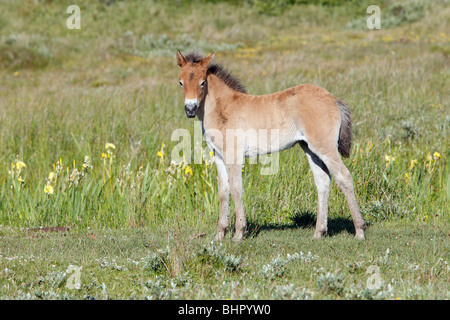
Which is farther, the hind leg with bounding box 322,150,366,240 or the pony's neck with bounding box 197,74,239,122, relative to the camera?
the pony's neck with bounding box 197,74,239,122

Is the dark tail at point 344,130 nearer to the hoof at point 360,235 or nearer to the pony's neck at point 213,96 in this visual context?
the hoof at point 360,235

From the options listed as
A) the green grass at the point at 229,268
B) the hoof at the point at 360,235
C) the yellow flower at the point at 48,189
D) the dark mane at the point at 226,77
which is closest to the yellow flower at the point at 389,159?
the green grass at the point at 229,268

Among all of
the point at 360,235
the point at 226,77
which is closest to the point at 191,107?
the point at 226,77

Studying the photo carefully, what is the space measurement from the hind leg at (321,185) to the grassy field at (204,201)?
319 mm

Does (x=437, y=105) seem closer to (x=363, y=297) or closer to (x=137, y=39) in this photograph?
(x=363, y=297)

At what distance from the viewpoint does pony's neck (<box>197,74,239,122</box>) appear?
8125 millimetres

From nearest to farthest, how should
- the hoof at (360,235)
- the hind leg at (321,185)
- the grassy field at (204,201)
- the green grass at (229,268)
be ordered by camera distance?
the green grass at (229,268), the grassy field at (204,201), the hoof at (360,235), the hind leg at (321,185)

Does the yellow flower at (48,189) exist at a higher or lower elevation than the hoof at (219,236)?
higher

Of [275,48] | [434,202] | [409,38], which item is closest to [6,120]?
[434,202]

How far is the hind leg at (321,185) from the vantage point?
825cm

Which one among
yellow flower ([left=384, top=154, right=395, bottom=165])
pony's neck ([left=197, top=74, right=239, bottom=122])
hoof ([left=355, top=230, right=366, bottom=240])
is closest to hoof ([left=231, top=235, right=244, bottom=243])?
hoof ([left=355, top=230, right=366, bottom=240])

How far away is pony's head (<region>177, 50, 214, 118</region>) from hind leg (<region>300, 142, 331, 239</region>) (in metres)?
1.86

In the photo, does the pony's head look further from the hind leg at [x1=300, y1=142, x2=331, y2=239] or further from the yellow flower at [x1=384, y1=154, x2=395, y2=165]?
the yellow flower at [x1=384, y1=154, x2=395, y2=165]
